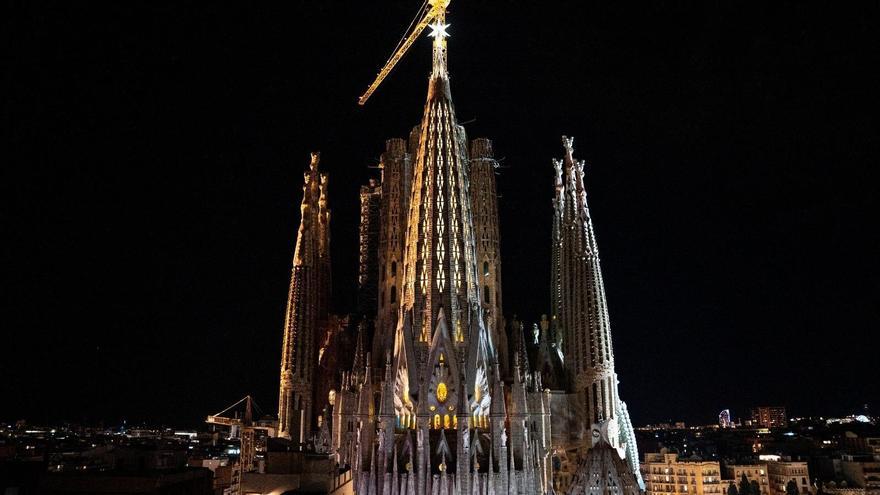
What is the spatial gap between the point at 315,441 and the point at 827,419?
137305 millimetres

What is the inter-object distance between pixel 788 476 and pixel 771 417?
92.3m

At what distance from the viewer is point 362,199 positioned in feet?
206

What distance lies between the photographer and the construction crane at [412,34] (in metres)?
54.4

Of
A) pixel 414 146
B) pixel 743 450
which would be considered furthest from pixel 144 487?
pixel 743 450

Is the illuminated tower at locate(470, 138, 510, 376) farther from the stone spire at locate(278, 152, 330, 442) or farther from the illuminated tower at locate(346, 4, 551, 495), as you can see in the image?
the stone spire at locate(278, 152, 330, 442)

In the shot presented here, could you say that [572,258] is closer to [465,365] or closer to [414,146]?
[465,365]

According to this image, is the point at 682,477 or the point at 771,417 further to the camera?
the point at 771,417

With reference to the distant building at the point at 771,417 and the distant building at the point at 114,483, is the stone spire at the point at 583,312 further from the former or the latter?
the distant building at the point at 771,417

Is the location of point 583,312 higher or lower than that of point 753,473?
higher

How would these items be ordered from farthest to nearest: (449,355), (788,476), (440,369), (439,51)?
1. (788,476)
2. (439,51)
3. (449,355)
4. (440,369)

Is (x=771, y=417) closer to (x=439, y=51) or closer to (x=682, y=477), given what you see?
(x=682, y=477)

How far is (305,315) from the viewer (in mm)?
51344

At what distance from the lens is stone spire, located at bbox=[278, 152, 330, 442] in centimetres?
4941

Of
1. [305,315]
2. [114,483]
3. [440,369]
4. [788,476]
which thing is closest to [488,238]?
[440,369]
